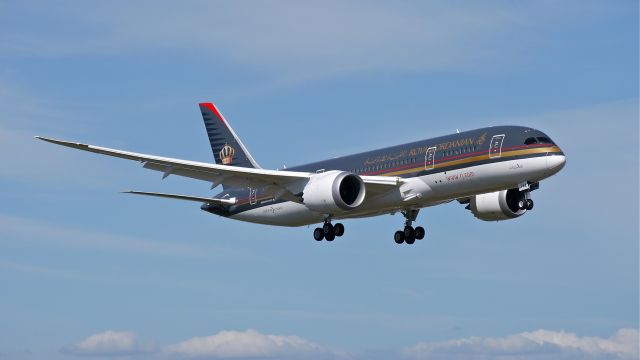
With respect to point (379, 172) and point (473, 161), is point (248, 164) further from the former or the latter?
point (473, 161)

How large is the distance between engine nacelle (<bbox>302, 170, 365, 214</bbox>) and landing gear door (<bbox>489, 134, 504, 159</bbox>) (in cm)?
660

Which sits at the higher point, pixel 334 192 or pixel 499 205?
pixel 499 205

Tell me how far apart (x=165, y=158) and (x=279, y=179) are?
247 inches

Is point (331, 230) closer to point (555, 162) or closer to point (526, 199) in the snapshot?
point (526, 199)

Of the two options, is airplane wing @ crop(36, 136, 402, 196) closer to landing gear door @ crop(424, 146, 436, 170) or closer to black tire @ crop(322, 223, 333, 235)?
landing gear door @ crop(424, 146, 436, 170)

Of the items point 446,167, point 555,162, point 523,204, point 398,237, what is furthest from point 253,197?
point 555,162

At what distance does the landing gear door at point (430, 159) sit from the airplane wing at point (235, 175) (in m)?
1.59

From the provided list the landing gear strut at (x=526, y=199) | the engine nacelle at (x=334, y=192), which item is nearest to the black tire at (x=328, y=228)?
the engine nacelle at (x=334, y=192)

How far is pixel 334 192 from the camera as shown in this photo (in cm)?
5647

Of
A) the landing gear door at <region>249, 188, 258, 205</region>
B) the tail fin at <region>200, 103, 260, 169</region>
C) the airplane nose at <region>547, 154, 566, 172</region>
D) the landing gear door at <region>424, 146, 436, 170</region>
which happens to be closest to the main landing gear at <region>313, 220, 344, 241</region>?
the landing gear door at <region>249, 188, 258, 205</region>

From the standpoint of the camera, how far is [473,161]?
5466 cm

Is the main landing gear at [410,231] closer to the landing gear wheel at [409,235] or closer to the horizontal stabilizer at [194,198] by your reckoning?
the landing gear wheel at [409,235]

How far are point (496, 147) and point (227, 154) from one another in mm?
22201

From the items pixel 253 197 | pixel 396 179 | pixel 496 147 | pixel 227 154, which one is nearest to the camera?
pixel 496 147
